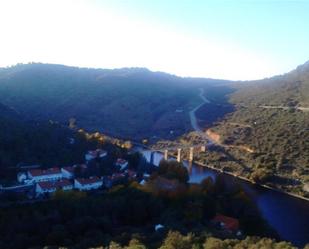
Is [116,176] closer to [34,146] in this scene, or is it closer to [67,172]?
[67,172]

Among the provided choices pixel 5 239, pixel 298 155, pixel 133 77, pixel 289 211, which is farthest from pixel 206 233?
pixel 133 77

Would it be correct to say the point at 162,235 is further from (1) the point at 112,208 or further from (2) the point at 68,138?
(2) the point at 68,138

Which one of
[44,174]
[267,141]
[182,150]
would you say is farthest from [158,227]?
[267,141]

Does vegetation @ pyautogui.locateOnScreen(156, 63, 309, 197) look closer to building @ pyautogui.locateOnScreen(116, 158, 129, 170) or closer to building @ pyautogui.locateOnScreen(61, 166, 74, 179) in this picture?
building @ pyautogui.locateOnScreen(116, 158, 129, 170)

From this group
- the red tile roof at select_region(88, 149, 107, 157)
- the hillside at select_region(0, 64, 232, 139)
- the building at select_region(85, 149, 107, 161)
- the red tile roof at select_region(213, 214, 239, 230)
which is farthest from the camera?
the hillside at select_region(0, 64, 232, 139)

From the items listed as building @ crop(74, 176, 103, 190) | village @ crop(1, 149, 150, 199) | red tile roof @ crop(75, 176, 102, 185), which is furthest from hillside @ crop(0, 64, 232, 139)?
building @ crop(74, 176, 103, 190)

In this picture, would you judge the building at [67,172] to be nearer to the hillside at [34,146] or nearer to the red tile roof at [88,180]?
the red tile roof at [88,180]
